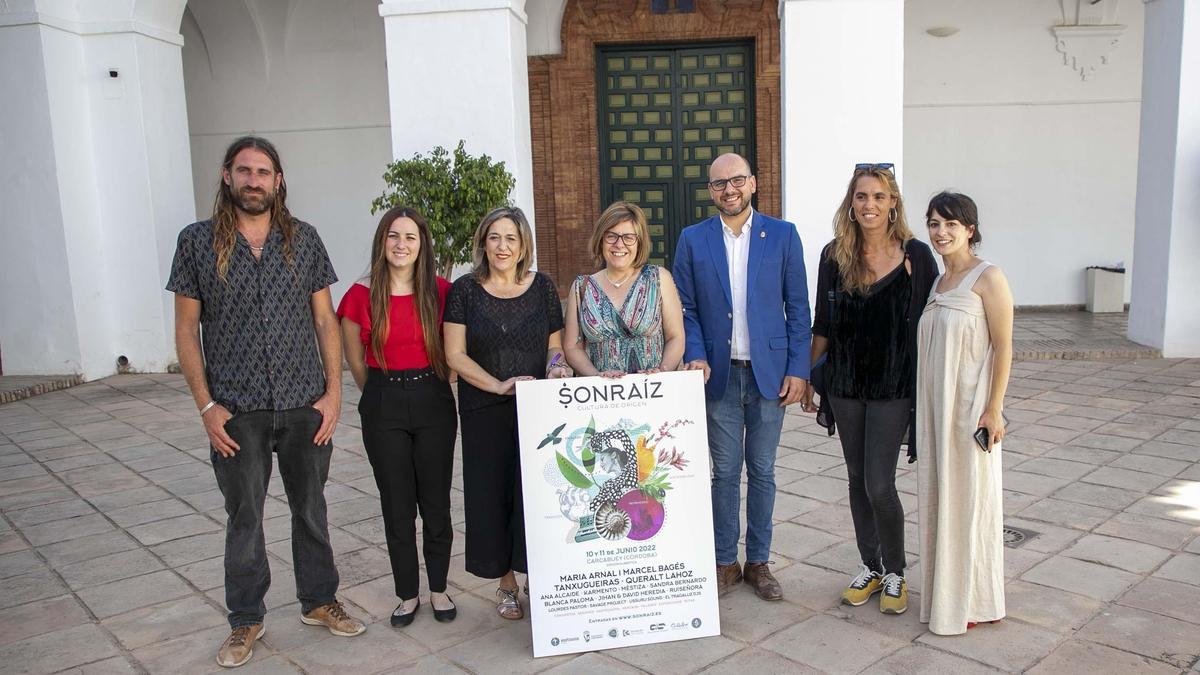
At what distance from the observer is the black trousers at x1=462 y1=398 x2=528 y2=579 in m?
3.51

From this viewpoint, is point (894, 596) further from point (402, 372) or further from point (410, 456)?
point (402, 372)

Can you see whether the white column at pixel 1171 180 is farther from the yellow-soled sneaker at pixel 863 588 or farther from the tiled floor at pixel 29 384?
the tiled floor at pixel 29 384

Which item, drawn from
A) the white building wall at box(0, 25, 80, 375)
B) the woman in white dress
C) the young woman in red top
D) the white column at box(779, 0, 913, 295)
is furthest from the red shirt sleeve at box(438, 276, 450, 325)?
the white building wall at box(0, 25, 80, 375)

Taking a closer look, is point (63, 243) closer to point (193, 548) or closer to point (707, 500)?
point (193, 548)

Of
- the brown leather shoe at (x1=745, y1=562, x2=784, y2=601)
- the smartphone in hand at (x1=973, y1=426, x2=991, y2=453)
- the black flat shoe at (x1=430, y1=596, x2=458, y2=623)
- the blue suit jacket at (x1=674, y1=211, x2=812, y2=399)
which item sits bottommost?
the black flat shoe at (x1=430, y1=596, x2=458, y2=623)

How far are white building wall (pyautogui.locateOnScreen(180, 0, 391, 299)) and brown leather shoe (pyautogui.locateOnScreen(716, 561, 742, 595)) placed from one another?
955 centimetres

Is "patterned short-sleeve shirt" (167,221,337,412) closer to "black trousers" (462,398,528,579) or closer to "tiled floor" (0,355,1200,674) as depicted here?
"black trousers" (462,398,528,579)

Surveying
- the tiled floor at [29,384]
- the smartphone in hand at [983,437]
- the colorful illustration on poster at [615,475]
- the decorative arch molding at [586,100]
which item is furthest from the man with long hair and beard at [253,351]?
the decorative arch molding at [586,100]

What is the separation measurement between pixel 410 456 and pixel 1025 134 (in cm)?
1081

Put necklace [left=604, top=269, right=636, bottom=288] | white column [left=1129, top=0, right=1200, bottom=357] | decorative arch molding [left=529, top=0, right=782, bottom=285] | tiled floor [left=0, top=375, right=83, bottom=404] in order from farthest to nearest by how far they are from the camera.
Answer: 1. decorative arch molding [left=529, top=0, right=782, bottom=285]
2. tiled floor [left=0, top=375, right=83, bottom=404]
3. white column [left=1129, top=0, right=1200, bottom=357]
4. necklace [left=604, top=269, right=636, bottom=288]

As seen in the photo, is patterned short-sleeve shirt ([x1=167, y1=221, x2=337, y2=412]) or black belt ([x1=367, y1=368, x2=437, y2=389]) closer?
patterned short-sleeve shirt ([x1=167, y1=221, x2=337, y2=412])

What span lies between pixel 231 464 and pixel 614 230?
65.2 inches

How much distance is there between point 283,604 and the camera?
3926 mm

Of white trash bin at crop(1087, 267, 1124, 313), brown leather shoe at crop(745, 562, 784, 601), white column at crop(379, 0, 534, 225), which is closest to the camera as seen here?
brown leather shoe at crop(745, 562, 784, 601)
